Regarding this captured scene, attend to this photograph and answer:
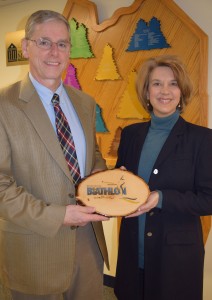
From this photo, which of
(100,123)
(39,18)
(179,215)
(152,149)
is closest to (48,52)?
(39,18)

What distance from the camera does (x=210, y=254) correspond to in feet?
8.39

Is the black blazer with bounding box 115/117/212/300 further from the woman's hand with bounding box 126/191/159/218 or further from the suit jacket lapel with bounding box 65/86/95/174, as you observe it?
the suit jacket lapel with bounding box 65/86/95/174

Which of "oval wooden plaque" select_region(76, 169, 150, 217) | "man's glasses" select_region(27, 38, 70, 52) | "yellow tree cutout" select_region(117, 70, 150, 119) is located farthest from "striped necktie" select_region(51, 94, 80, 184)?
"yellow tree cutout" select_region(117, 70, 150, 119)

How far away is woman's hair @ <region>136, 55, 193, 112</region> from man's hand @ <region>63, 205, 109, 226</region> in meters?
0.77

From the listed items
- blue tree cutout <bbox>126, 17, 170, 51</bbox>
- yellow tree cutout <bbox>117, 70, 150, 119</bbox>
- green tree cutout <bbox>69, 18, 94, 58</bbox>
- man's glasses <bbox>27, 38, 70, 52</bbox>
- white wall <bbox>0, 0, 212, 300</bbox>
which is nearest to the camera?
man's glasses <bbox>27, 38, 70, 52</bbox>

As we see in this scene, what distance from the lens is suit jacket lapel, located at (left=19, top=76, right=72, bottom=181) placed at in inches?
59.0

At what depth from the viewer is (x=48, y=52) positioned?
5.12ft

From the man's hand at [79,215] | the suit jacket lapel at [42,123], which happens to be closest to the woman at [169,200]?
the man's hand at [79,215]

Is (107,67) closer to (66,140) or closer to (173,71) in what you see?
(173,71)

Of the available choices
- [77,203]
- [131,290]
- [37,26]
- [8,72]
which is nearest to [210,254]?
[131,290]

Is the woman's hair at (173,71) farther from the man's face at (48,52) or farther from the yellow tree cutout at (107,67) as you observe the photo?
the yellow tree cutout at (107,67)

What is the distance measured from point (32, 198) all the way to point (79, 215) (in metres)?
0.23

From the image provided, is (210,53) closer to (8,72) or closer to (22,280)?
(22,280)

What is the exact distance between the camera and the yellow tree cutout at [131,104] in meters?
2.68
